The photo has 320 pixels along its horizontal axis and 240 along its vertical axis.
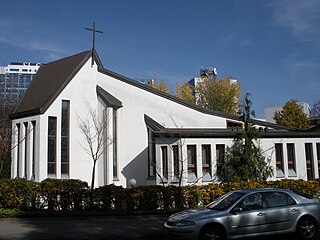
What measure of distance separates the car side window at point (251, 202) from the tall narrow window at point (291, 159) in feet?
41.5

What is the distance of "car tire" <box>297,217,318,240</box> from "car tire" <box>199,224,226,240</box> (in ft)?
7.86

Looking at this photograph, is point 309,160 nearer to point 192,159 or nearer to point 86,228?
point 192,159

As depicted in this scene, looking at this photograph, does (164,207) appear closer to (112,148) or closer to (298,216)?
(298,216)

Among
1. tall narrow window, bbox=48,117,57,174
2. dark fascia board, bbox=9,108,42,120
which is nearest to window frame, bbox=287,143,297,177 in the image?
tall narrow window, bbox=48,117,57,174

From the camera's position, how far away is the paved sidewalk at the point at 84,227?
11625 mm

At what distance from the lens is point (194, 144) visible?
21.1 m

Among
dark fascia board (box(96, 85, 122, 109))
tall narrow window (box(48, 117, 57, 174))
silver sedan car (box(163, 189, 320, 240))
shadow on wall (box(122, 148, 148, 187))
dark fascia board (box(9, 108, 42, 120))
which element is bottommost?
silver sedan car (box(163, 189, 320, 240))

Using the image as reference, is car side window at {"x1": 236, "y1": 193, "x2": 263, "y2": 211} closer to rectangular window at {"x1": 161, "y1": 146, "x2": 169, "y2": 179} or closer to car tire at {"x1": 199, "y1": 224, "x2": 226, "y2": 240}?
car tire at {"x1": 199, "y1": 224, "x2": 226, "y2": 240}

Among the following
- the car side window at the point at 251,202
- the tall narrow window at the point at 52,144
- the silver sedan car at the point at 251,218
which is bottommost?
the silver sedan car at the point at 251,218

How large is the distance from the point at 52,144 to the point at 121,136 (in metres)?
4.42

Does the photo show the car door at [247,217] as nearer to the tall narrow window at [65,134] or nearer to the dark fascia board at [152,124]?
the dark fascia board at [152,124]

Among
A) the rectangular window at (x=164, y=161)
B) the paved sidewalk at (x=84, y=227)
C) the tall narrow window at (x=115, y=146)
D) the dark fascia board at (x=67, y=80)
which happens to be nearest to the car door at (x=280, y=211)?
the paved sidewalk at (x=84, y=227)

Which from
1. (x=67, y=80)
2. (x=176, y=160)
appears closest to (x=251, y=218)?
(x=176, y=160)

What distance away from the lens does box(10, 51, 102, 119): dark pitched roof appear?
23109mm
